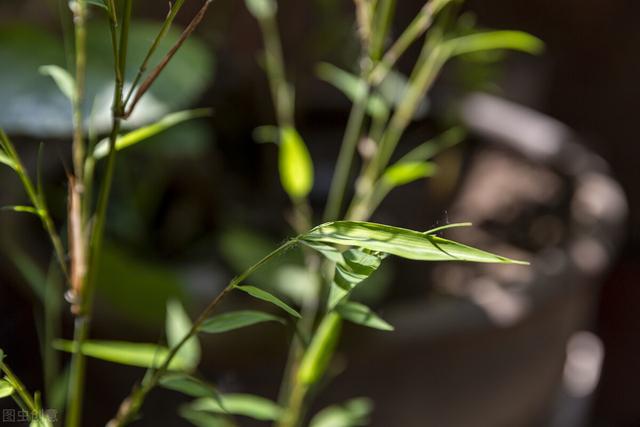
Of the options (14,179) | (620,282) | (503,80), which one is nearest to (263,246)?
(14,179)

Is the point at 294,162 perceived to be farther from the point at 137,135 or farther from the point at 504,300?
the point at 504,300

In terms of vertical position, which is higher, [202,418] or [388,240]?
[388,240]

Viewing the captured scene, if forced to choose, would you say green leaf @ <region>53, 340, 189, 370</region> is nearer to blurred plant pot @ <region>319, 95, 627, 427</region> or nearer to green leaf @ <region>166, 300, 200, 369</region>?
green leaf @ <region>166, 300, 200, 369</region>

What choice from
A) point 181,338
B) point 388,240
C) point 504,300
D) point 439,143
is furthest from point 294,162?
point 439,143

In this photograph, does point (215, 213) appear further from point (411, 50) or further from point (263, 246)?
point (411, 50)

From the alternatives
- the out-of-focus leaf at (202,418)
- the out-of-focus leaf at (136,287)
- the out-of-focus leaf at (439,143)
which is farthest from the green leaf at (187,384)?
the out-of-focus leaf at (439,143)

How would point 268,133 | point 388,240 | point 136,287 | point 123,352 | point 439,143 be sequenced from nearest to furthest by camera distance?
point 388,240, point 123,352, point 136,287, point 268,133, point 439,143

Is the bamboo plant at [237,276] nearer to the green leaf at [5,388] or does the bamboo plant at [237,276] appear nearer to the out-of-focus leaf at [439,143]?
the green leaf at [5,388]
